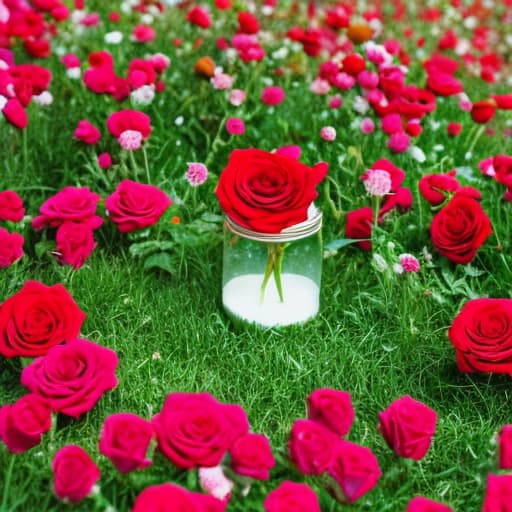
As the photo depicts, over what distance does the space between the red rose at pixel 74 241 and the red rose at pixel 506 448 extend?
4.19 ft

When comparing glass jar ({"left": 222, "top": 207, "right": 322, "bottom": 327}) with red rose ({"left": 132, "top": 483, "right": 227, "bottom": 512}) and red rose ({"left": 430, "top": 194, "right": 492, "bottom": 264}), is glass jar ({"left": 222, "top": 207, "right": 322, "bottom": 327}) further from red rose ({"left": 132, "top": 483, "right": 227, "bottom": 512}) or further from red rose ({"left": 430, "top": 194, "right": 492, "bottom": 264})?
red rose ({"left": 132, "top": 483, "right": 227, "bottom": 512})

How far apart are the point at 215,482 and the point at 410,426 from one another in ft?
1.27

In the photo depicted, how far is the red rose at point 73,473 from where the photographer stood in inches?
59.7

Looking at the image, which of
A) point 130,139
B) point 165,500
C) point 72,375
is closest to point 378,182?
point 130,139

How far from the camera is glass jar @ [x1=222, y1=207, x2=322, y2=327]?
2227mm

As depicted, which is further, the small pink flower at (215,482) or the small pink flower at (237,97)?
the small pink flower at (237,97)

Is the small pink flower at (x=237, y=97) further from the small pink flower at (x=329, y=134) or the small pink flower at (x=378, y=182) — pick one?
the small pink flower at (x=378, y=182)

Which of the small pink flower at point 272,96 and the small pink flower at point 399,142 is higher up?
the small pink flower at point 399,142

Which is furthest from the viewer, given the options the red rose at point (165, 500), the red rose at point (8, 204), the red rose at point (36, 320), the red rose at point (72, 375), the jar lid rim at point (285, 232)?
the red rose at point (8, 204)

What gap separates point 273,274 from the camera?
2479 millimetres

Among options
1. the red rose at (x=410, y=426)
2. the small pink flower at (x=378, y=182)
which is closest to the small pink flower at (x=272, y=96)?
the small pink flower at (x=378, y=182)

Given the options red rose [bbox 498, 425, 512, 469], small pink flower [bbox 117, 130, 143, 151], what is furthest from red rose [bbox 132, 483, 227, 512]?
small pink flower [bbox 117, 130, 143, 151]

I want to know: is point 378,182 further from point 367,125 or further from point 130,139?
point 130,139

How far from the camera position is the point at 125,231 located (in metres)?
2.47
